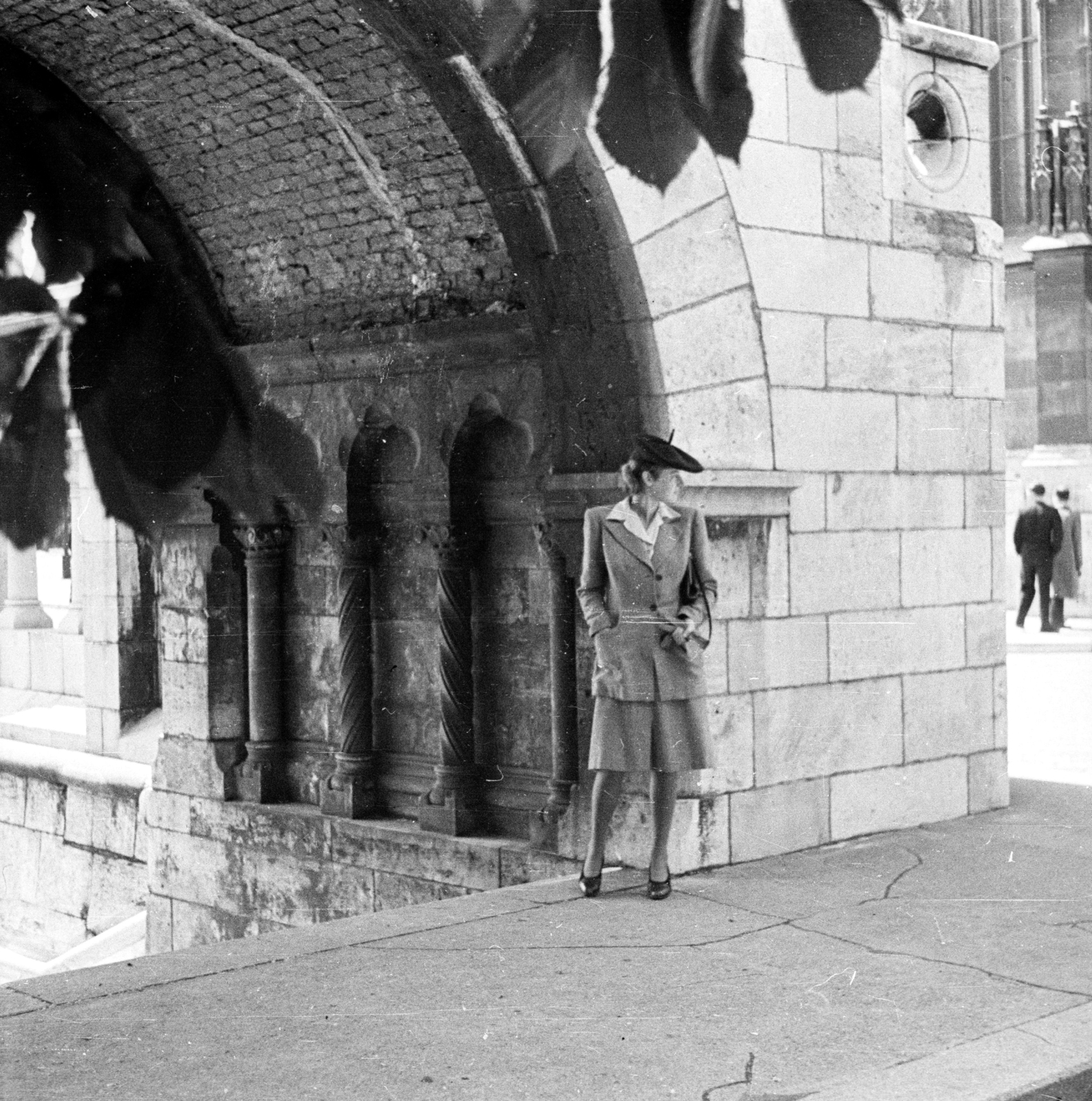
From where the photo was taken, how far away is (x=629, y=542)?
5.86 m

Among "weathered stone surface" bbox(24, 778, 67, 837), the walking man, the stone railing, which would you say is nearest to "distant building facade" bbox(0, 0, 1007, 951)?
"weathered stone surface" bbox(24, 778, 67, 837)

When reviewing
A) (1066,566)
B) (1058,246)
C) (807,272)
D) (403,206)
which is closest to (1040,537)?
(1066,566)

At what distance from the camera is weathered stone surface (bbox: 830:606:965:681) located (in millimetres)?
6941

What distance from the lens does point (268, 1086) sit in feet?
12.9

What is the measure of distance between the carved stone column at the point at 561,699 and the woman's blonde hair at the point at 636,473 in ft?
3.67

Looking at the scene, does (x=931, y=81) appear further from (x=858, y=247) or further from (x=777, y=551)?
(x=777, y=551)

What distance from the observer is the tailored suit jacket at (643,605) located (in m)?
5.80

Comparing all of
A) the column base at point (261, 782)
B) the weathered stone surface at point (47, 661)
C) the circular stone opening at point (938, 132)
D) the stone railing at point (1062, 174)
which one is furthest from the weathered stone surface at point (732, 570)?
the stone railing at point (1062, 174)

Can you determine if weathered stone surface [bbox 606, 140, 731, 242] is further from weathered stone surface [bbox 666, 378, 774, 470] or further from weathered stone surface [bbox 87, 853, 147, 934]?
weathered stone surface [bbox 87, 853, 147, 934]

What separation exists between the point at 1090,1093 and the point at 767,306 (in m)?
3.41

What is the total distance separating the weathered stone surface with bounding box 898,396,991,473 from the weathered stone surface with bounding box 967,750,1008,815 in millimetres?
1220

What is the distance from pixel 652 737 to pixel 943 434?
234 centimetres

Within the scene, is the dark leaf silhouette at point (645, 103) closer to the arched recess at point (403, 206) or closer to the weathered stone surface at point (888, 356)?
the arched recess at point (403, 206)

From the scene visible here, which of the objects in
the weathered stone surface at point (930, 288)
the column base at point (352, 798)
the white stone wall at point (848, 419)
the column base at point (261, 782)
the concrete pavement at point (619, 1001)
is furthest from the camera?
the column base at point (261, 782)
